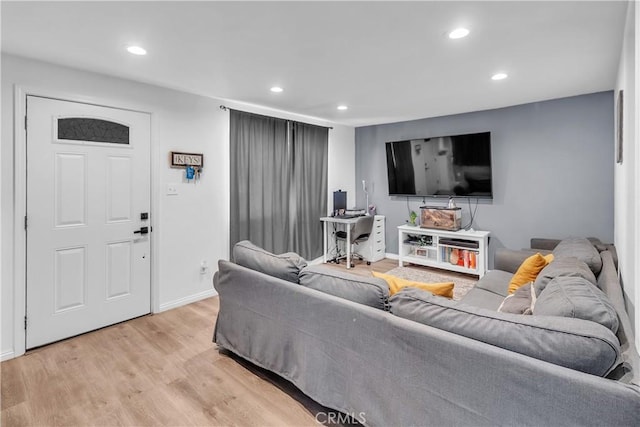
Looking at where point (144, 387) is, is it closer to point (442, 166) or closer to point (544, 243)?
point (544, 243)

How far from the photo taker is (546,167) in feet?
13.8

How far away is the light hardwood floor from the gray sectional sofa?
0.55ft

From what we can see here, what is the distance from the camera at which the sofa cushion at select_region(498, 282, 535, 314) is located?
5.88 ft

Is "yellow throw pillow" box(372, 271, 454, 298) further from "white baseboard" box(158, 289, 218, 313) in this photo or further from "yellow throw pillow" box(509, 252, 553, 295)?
"white baseboard" box(158, 289, 218, 313)

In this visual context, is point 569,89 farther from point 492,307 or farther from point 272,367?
point 272,367

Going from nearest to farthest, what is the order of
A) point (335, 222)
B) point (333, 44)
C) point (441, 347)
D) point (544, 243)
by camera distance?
point (441, 347), point (333, 44), point (544, 243), point (335, 222)

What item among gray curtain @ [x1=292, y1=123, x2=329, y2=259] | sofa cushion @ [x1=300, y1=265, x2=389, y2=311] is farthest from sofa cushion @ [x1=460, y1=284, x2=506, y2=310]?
gray curtain @ [x1=292, y1=123, x2=329, y2=259]

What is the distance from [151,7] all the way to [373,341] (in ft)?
7.16

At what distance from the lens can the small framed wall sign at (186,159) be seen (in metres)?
3.55

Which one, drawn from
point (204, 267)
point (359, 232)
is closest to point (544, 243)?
point (359, 232)

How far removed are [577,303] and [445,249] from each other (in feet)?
12.1

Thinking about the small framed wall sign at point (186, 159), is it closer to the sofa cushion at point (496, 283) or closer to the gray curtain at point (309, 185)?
the gray curtain at point (309, 185)

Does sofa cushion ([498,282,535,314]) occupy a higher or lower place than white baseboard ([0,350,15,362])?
higher

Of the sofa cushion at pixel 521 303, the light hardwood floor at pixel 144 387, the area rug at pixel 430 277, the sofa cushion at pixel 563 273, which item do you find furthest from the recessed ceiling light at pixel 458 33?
the area rug at pixel 430 277
